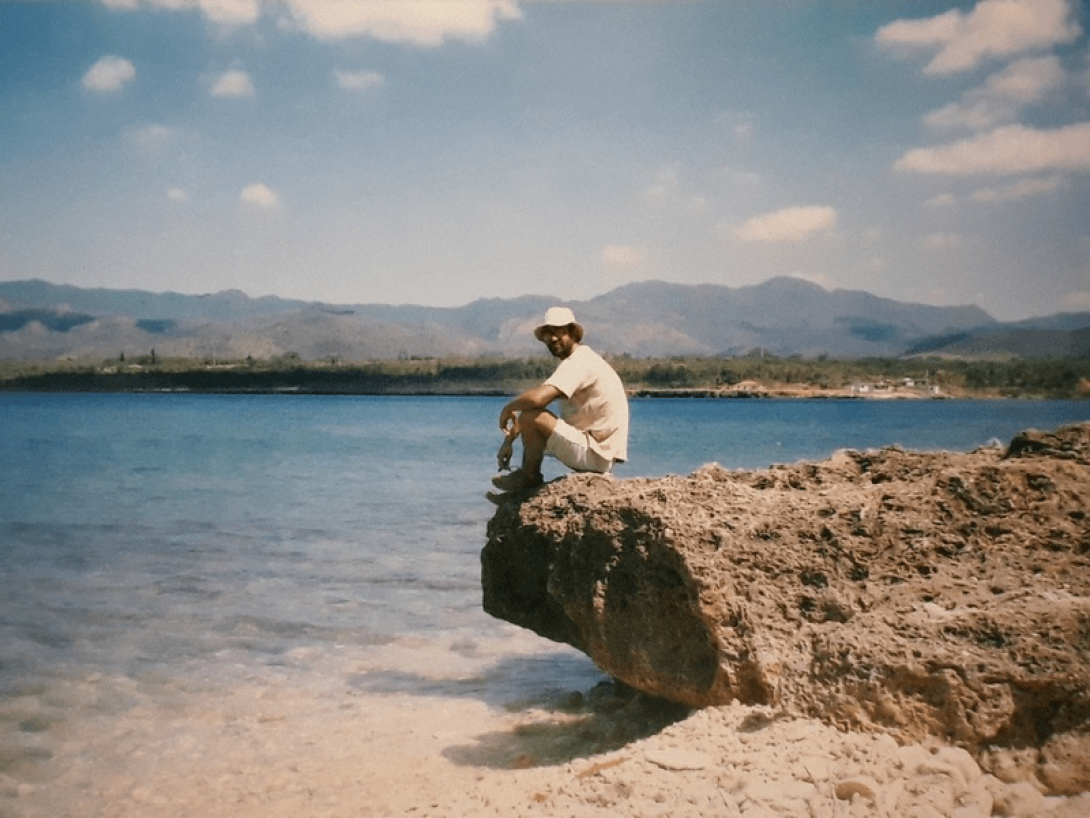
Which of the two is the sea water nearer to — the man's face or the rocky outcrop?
the rocky outcrop

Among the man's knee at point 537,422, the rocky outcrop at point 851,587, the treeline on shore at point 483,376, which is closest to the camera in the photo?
the rocky outcrop at point 851,587

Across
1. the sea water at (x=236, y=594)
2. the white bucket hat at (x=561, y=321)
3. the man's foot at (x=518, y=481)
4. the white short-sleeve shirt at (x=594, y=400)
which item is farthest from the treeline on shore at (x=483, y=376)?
the man's foot at (x=518, y=481)

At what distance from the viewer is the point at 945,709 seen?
4281 mm

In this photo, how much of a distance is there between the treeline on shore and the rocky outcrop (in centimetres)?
11156

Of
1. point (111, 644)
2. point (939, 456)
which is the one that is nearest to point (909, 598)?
point (939, 456)

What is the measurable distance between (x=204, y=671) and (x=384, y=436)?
155 ft

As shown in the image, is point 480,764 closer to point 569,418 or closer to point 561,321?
point 569,418

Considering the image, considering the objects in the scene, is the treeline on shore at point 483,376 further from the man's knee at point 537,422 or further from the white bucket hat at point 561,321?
the man's knee at point 537,422

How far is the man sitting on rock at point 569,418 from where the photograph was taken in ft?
20.2

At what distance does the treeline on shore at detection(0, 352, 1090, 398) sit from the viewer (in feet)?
406

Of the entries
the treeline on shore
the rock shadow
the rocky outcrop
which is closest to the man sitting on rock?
the rocky outcrop

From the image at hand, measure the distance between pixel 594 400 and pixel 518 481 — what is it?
80 cm

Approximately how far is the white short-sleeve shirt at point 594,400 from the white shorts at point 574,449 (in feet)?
0.18

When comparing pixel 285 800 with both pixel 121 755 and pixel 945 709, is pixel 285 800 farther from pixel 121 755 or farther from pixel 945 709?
pixel 945 709
